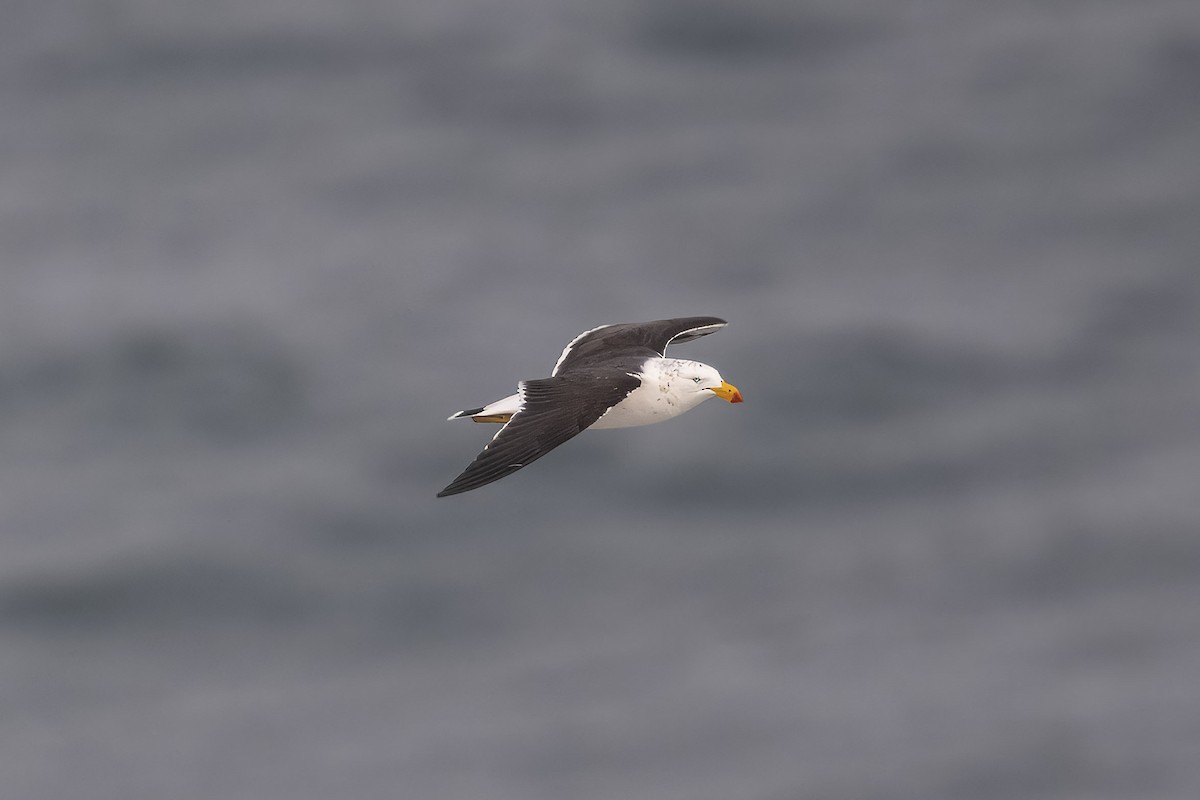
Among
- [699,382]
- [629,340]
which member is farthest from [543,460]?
[699,382]

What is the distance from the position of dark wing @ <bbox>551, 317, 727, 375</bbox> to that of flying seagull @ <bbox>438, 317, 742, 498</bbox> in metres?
Result: 0.01

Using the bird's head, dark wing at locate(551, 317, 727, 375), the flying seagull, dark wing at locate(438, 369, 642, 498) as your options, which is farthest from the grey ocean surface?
dark wing at locate(438, 369, 642, 498)

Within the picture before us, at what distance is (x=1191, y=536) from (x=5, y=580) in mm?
40814

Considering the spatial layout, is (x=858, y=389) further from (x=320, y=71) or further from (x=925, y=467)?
(x=320, y=71)

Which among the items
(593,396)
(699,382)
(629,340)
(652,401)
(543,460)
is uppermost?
(543,460)

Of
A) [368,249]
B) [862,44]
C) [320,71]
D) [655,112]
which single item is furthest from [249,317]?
[862,44]

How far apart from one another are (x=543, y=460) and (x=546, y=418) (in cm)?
4439

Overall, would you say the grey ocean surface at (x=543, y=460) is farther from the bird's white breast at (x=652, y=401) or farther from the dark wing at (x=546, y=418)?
the dark wing at (x=546, y=418)

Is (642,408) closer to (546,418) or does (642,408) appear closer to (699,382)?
(699,382)

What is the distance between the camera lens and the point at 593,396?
2172 centimetres

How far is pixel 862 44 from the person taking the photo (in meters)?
76.9

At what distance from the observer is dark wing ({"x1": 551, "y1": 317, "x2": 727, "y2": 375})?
2461 cm

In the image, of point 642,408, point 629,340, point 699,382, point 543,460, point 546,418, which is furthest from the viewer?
point 543,460

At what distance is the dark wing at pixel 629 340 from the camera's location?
2461cm
